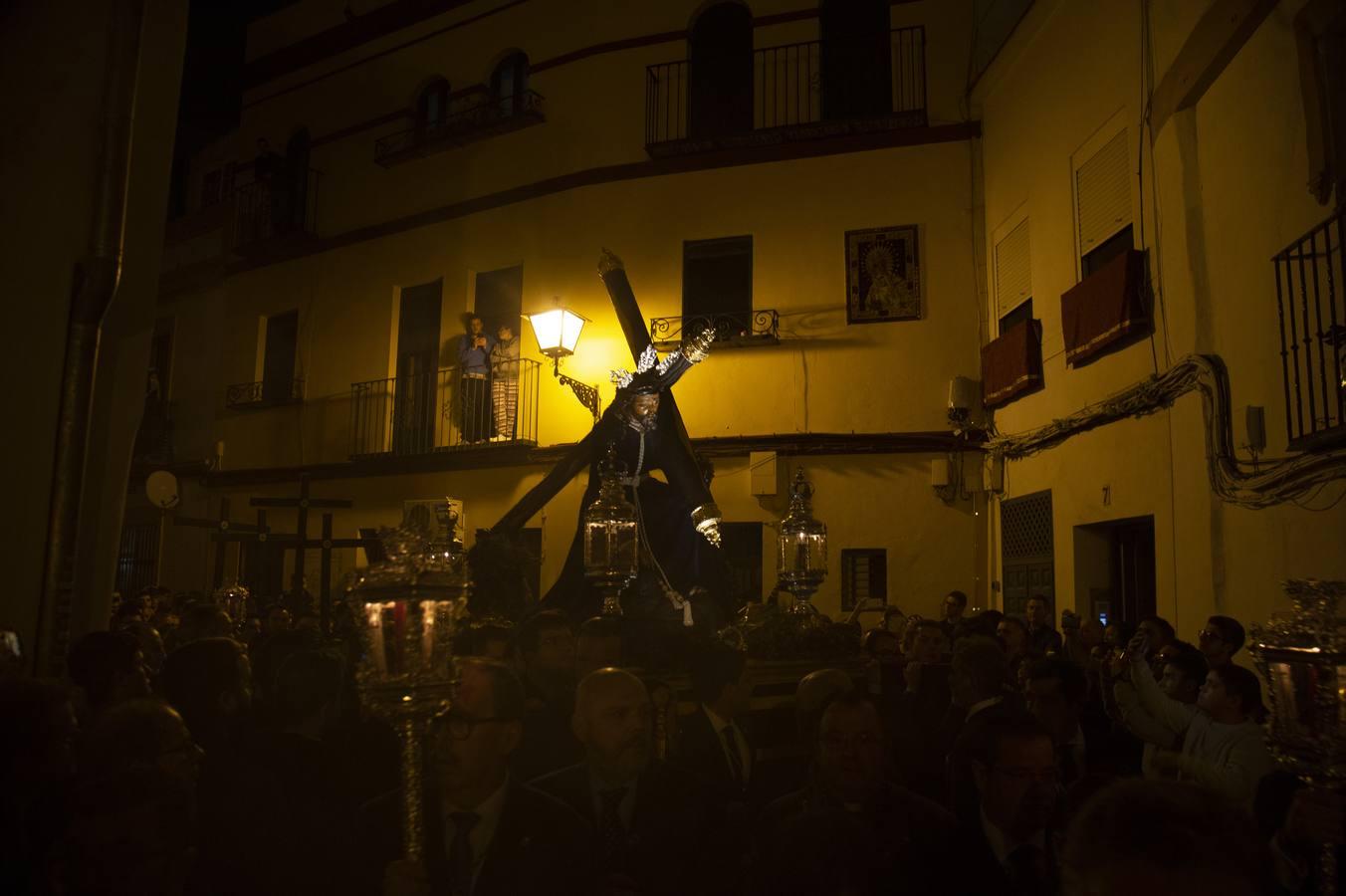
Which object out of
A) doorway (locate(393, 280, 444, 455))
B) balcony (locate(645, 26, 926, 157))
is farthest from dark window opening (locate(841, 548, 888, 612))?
doorway (locate(393, 280, 444, 455))

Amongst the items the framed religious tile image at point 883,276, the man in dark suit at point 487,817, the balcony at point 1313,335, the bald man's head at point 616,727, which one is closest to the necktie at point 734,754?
the bald man's head at point 616,727

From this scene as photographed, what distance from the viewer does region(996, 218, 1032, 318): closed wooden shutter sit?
11031 millimetres

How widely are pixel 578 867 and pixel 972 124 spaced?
11.2 metres

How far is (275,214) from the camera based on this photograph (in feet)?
56.8

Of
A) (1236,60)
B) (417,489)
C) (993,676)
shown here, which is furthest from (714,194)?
(993,676)

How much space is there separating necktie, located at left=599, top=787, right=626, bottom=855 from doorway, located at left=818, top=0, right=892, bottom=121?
1102 cm

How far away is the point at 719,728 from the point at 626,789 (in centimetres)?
90

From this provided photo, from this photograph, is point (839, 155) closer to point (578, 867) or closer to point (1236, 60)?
point (1236, 60)

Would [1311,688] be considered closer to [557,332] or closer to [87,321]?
[87,321]

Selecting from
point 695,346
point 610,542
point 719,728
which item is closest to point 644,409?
point 695,346

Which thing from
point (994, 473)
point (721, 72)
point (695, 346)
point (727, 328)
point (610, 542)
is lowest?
point (610, 542)

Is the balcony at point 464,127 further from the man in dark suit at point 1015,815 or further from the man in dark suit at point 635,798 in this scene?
the man in dark suit at point 1015,815

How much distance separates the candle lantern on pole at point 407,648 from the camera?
2393mm

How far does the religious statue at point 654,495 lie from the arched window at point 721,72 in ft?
24.8
